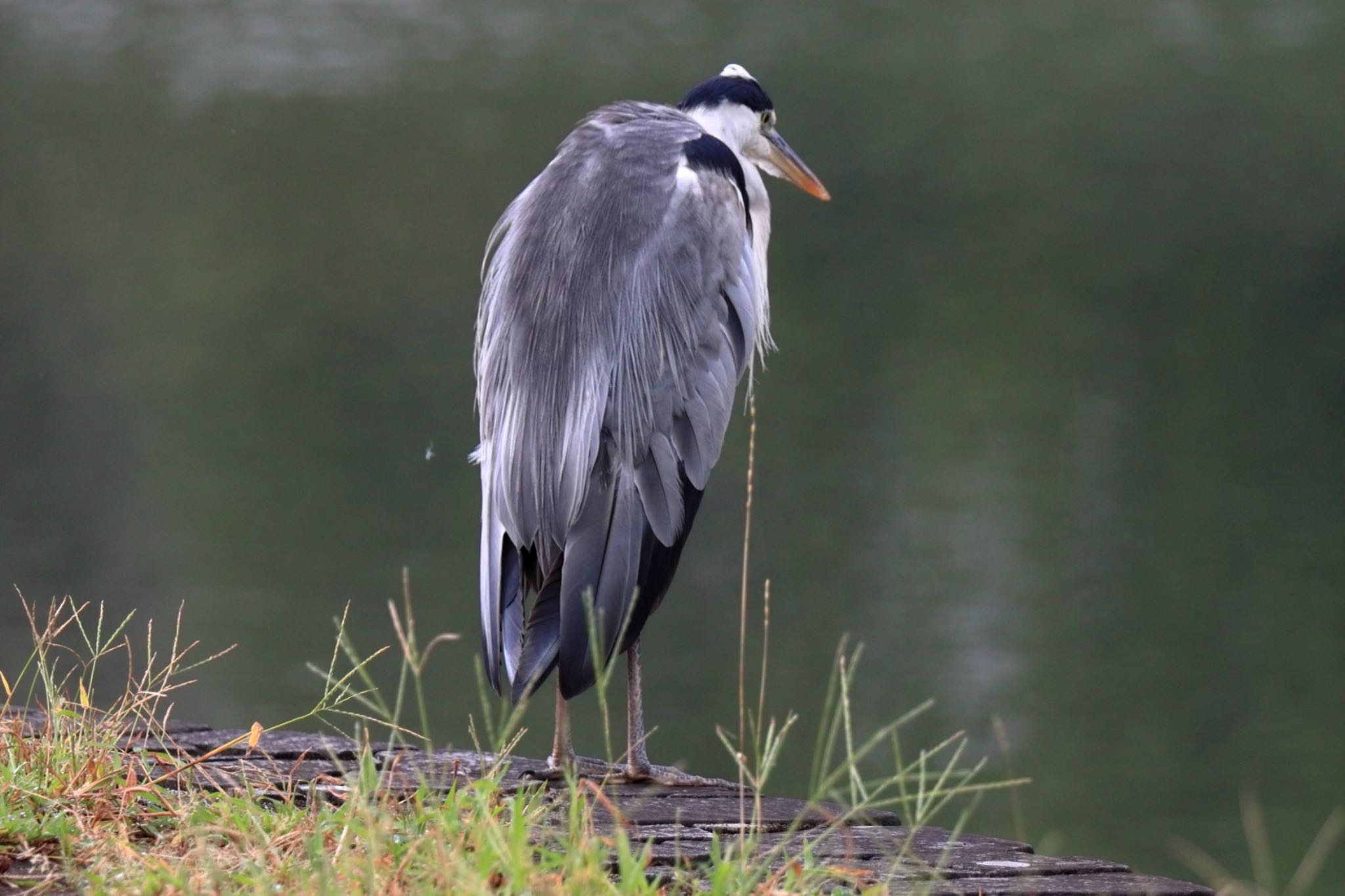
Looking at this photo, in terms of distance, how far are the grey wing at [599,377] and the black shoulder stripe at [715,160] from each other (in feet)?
0.07

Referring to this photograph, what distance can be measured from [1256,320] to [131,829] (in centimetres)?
1751

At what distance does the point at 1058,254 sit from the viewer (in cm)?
2152

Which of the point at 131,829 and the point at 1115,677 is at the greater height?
the point at 131,829

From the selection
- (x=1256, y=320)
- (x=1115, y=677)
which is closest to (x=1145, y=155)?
(x=1256, y=320)

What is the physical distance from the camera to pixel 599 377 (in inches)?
141

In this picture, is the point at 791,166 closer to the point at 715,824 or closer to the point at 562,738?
the point at 562,738

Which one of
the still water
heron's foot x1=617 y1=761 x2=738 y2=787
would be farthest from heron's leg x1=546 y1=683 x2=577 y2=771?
the still water

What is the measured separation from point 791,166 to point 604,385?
72.2 inches

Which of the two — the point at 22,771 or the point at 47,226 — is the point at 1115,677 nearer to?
the point at 22,771

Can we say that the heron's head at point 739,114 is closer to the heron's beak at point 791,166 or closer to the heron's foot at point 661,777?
the heron's beak at point 791,166

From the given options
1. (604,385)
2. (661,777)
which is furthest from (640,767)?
(604,385)

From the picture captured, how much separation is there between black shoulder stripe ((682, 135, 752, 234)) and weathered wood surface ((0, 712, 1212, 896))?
1326 mm

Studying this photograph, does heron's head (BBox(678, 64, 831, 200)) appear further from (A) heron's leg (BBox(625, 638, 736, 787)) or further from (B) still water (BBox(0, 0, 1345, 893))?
(B) still water (BBox(0, 0, 1345, 893))

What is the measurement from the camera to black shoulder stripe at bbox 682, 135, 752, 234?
3.96m
